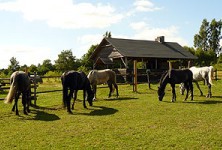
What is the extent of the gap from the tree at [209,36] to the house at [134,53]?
1527 inches

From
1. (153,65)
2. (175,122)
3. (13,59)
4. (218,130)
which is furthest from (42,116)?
(13,59)

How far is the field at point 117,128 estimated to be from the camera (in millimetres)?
6922

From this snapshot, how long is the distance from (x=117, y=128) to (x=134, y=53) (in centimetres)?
2493

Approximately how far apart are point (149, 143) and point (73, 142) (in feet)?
6.45

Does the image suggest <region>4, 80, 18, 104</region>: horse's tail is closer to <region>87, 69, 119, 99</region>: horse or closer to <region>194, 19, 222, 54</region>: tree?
<region>87, 69, 119, 99</region>: horse

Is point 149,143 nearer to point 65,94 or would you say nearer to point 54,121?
point 54,121

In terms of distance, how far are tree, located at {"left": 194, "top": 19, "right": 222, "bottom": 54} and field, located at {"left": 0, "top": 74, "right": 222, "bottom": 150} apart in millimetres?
67993

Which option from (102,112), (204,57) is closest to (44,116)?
(102,112)

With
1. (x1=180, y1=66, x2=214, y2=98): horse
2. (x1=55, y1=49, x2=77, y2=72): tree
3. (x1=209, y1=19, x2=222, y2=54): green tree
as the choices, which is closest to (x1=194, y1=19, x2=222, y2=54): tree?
(x1=209, y1=19, x2=222, y2=54): green tree

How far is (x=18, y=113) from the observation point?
1153cm

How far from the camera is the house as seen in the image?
3316 centimetres

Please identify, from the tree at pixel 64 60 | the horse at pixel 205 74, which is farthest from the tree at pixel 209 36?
the horse at pixel 205 74

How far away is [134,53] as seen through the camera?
108 ft

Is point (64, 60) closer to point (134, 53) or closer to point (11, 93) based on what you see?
point (134, 53)
